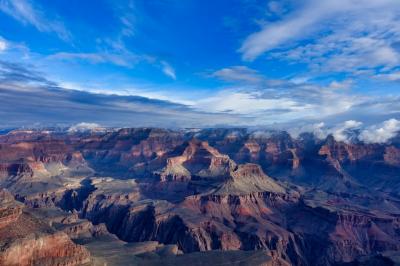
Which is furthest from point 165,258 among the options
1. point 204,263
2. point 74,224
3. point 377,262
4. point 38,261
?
point 377,262

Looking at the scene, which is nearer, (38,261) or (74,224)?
(38,261)

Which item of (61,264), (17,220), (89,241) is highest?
(17,220)

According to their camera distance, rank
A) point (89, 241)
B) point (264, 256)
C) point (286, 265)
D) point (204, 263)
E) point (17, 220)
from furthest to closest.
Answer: point (286, 265), point (89, 241), point (264, 256), point (204, 263), point (17, 220)

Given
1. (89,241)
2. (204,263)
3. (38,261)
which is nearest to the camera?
(38,261)

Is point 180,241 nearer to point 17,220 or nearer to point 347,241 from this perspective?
point 347,241

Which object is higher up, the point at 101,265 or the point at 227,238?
the point at 101,265

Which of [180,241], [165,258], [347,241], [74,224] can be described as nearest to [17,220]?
[165,258]

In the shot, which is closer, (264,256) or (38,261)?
(38,261)

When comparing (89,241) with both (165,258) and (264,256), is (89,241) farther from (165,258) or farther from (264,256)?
(264,256)

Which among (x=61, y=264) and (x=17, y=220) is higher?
(x=17, y=220)
